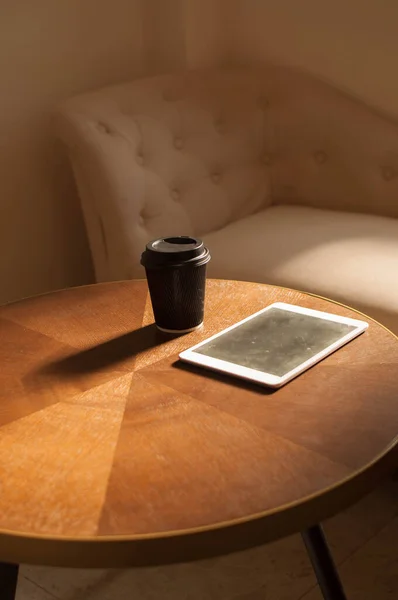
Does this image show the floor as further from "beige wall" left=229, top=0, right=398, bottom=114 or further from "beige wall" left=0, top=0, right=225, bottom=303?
"beige wall" left=229, top=0, right=398, bottom=114

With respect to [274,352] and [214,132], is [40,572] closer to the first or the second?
[274,352]

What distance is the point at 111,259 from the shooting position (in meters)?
2.01

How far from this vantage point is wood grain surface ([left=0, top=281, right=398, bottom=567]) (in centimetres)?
78

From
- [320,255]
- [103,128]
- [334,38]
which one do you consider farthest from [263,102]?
[320,255]

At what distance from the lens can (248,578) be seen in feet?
4.85

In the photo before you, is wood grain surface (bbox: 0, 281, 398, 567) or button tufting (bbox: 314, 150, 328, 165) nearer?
wood grain surface (bbox: 0, 281, 398, 567)

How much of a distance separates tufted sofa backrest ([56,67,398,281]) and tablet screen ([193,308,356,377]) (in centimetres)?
78

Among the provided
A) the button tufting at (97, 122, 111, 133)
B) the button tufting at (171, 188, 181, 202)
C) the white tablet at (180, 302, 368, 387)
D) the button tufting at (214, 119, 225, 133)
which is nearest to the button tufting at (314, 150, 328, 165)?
the button tufting at (214, 119, 225, 133)

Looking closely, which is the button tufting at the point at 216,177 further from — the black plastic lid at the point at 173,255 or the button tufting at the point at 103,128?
the black plastic lid at the point at 173,255

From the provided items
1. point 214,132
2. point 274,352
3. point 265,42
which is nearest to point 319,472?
point 274,352

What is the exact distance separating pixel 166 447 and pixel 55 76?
62.1 inches

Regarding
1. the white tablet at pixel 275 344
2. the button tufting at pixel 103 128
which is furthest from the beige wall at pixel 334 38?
the white tablet at pixel 275 344

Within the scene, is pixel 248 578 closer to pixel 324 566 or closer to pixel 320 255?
pixel 324 566

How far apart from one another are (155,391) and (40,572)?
694 millimetres
